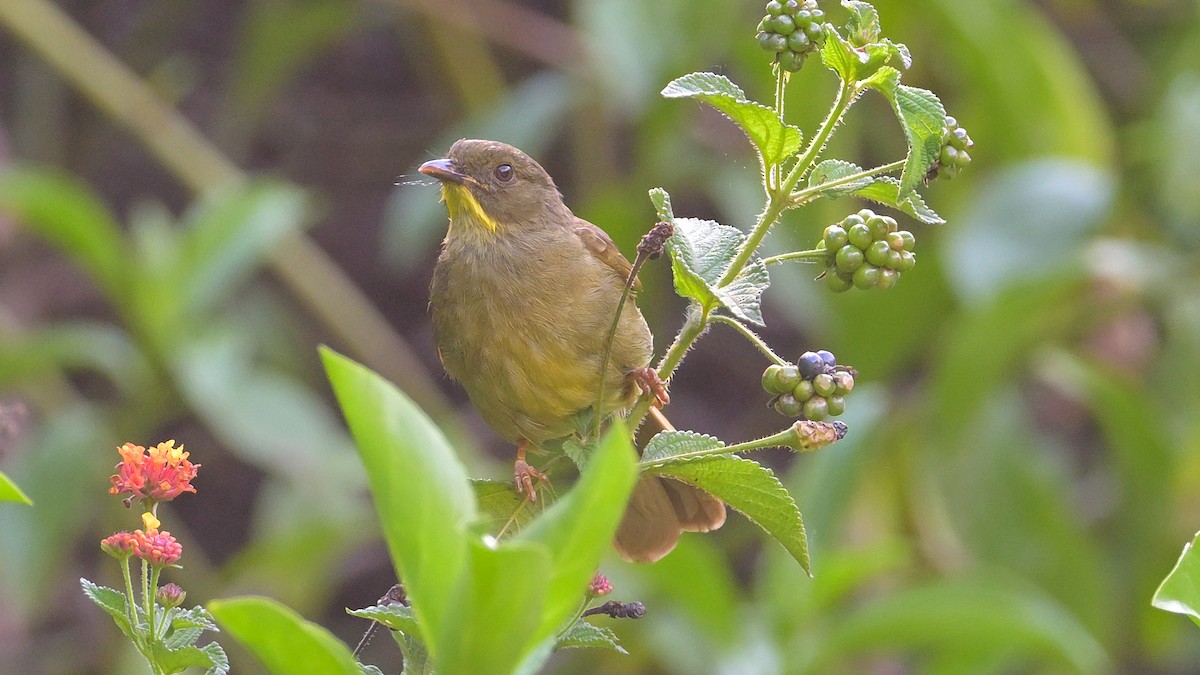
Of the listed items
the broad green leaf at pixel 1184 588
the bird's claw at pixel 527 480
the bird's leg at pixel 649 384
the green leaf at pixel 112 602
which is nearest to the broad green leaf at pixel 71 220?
the bird's leg at pixel 649 384

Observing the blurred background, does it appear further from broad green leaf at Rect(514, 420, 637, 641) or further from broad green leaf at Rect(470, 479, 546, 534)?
broad green leaf at Rect(514, 420, 637, 641)

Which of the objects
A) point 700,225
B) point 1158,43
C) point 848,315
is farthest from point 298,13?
point 700,225

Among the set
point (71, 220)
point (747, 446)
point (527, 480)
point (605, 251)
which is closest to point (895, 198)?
point (747, 446)

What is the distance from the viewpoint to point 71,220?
415cm

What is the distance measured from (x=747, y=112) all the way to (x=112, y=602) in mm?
837

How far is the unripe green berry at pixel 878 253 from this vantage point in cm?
155

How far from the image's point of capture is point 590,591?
149cm

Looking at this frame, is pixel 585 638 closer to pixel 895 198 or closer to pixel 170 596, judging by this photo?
pixel 170 596

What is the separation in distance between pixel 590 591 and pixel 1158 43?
17.0ft

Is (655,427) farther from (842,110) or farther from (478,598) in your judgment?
(478,598)

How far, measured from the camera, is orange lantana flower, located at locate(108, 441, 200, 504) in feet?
4.52

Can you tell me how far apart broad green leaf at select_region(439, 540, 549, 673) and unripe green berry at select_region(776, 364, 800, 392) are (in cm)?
38

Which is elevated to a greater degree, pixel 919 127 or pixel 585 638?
pixel 919 127

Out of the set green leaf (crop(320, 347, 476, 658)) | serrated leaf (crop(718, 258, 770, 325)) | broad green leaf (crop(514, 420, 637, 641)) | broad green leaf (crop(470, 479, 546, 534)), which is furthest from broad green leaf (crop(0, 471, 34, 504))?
serrated leaf (crop(718, 258, 770, 325))
